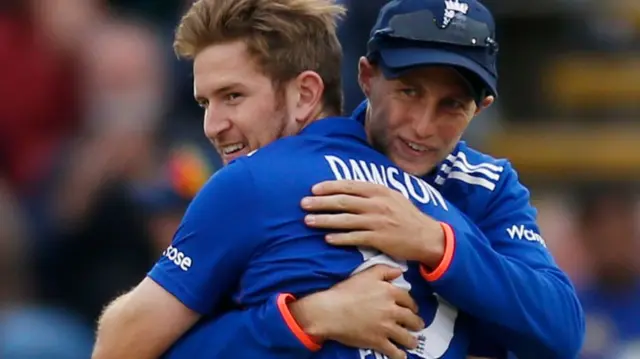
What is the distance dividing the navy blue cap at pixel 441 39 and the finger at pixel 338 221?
14.4 inches

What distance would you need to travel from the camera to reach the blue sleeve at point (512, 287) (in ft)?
10.6

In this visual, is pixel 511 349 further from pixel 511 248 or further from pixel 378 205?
pixel 378 205

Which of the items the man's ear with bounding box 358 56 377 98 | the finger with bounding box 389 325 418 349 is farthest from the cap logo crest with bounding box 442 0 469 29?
the finger with bounding box 389 325 418 349

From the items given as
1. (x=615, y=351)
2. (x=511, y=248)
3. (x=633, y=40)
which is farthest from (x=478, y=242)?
(x=633, y=40)

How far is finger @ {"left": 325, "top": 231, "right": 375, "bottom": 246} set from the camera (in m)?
3.19

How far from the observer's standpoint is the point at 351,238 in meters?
3.19

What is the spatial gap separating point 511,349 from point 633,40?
5.42m

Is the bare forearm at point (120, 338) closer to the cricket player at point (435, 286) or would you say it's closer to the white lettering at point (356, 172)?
the cricket player at point (435, 286)

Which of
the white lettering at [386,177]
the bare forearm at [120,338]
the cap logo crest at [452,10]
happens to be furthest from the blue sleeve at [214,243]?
the cap logo crest at [452,10]

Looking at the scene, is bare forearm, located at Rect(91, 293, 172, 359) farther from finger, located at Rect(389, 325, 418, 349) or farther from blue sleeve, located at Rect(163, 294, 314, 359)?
finger, located at Rect(389, 325, 418, 349)

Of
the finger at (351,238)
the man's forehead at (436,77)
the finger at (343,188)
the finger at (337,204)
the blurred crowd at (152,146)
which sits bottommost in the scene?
the blurred crowd at (152,146)

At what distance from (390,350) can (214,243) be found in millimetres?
443

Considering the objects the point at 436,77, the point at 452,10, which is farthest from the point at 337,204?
the point at 452,10

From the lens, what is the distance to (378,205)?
3.22 meters
